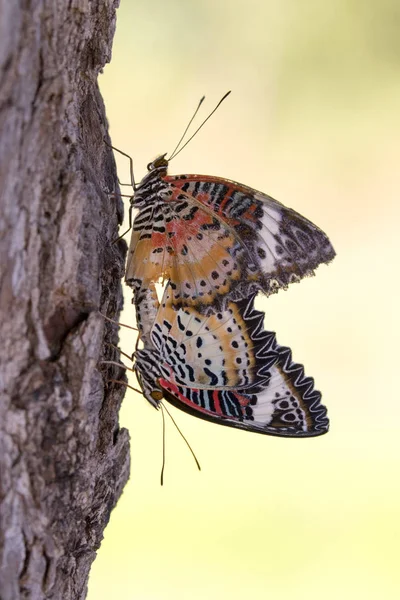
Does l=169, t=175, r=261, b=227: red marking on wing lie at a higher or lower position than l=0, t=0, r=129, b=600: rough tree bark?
higher

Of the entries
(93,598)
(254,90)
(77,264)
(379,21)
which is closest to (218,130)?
(254,90)

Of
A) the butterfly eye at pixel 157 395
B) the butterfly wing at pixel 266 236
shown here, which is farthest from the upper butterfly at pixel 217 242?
the butterfly eye at pixel 157 395

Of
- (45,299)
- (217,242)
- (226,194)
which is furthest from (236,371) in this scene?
(45,299)

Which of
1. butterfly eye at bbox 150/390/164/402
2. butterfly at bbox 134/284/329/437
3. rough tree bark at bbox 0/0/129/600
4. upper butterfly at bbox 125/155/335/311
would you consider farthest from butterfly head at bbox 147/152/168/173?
butterfly eye at bbox 150/390/164/402

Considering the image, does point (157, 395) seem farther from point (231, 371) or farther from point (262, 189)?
point (262, 189)

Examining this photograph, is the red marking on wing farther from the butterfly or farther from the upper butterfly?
the butterfly

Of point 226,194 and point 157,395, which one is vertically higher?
point 226,194

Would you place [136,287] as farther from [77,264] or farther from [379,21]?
[379,21]
